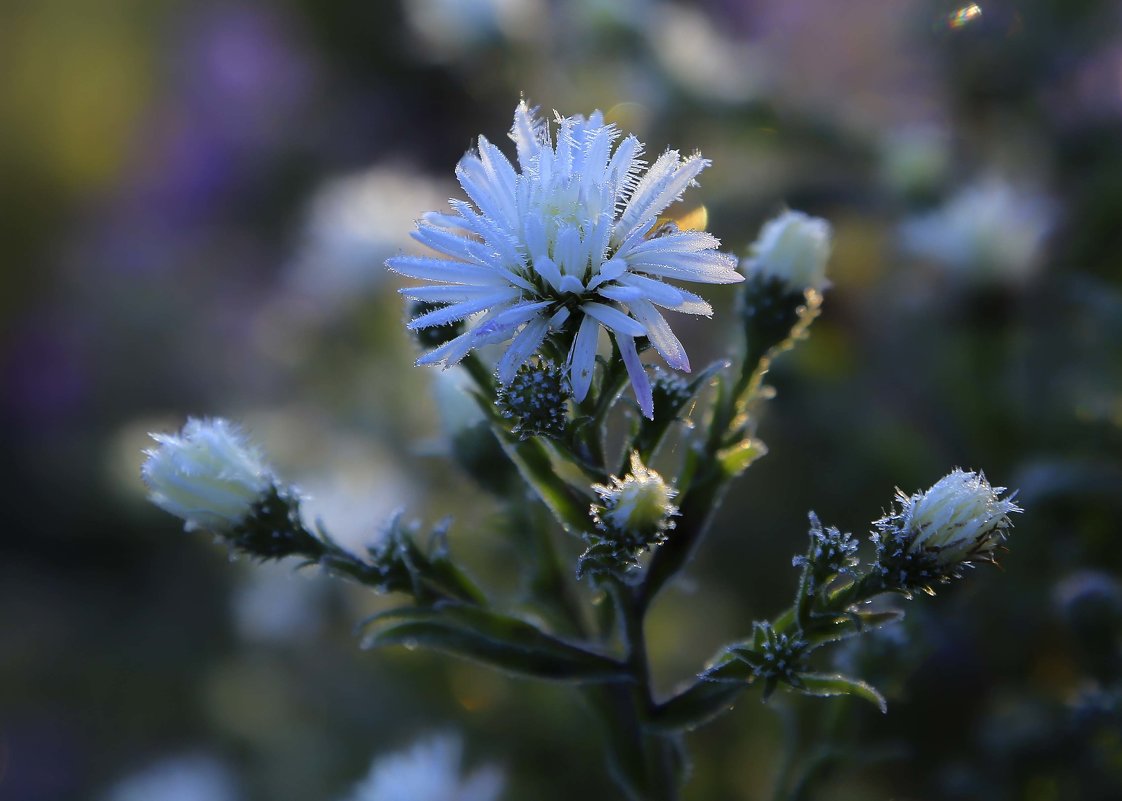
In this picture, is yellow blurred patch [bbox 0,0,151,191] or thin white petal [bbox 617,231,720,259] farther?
yellow blurred patch [bbox 0,0,151,191]

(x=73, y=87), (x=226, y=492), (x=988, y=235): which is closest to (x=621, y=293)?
→ (x=226, y=492)

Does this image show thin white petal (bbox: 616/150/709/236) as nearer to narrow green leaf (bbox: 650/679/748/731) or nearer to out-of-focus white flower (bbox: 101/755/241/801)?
narrow green leaf (bbox: 650/679/748/731)

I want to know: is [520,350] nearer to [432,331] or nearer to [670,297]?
[670,297]

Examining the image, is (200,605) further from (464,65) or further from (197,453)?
(197,453)

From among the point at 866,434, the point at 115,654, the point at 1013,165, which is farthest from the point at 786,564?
the point at 115,654

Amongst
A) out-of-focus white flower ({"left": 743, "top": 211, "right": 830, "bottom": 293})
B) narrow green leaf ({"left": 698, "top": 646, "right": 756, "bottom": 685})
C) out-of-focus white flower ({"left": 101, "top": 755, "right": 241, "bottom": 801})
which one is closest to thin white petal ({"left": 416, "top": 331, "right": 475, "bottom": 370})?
narrow green leaf ({"left": 698, "top": 646, "right": 756, "bottom": 685})

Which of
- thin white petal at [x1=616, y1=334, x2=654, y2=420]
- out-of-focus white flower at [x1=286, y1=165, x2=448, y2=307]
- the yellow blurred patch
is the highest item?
the yellow blurred patch
